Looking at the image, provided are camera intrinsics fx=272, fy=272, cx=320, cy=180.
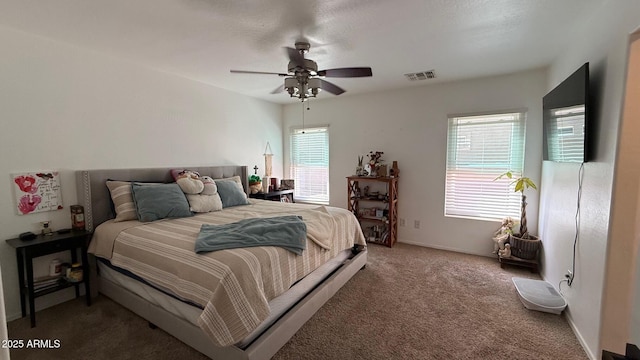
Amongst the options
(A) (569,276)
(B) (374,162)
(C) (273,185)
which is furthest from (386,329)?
(C) (273,185)

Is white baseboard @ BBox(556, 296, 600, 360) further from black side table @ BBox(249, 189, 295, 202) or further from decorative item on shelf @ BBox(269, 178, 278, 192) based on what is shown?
decorative item on shelf @ BBox(269, 178, 278, 192)

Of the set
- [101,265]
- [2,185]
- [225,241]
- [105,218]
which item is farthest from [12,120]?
[225,241]

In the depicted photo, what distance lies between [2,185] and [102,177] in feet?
2.27

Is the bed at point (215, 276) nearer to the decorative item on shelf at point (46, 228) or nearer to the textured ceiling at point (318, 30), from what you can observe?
the decorative item on shelf at point (46, 228)

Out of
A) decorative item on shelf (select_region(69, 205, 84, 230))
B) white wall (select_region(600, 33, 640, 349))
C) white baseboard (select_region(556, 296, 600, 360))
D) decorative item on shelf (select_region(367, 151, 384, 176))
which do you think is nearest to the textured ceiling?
white wall (select_region(600, 33, 640, 349))

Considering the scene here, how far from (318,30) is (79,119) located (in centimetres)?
253

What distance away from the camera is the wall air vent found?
349 centimetres

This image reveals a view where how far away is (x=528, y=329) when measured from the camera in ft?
7.25

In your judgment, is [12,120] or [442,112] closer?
[12,120]

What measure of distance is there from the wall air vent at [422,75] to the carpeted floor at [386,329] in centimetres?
255

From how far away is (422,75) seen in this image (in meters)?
3.58

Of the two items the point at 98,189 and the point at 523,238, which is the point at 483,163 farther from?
the point at 98,189

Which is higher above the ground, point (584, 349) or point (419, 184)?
point (419, 184)

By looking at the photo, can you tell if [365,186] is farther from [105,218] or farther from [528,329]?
[105,218]
